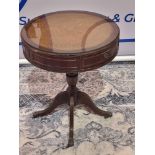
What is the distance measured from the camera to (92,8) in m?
2.45

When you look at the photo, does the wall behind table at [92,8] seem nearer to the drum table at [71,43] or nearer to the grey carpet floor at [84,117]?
the grey carpet floor at [84,117]

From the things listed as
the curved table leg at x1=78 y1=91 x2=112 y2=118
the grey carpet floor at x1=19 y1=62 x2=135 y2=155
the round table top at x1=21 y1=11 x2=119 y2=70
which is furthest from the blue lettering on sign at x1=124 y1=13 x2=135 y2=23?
the curved table leg at x1=78 y1=91 x2=112 y2=118

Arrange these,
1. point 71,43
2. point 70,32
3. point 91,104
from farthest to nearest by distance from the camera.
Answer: point 91,104, point 70,32, point 71,43

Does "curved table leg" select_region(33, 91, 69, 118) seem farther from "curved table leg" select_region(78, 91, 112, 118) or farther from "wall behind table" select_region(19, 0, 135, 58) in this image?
"wall behind table" select_region(19, 0, 135, 58)

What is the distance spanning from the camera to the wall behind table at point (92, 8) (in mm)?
2416

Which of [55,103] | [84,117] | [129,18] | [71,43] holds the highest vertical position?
[129,18]

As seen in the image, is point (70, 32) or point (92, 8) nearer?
point (70, 32)

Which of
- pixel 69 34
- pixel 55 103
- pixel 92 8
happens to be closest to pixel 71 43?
pixel 69 34

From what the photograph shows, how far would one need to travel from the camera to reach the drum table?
1510 mm

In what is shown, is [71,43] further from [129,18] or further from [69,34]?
[129,18]

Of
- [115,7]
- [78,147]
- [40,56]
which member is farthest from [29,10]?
[78,147]

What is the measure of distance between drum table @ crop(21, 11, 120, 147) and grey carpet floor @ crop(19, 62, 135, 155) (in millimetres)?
124

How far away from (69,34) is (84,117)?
0.68 metres

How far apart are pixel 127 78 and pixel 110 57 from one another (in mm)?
925
